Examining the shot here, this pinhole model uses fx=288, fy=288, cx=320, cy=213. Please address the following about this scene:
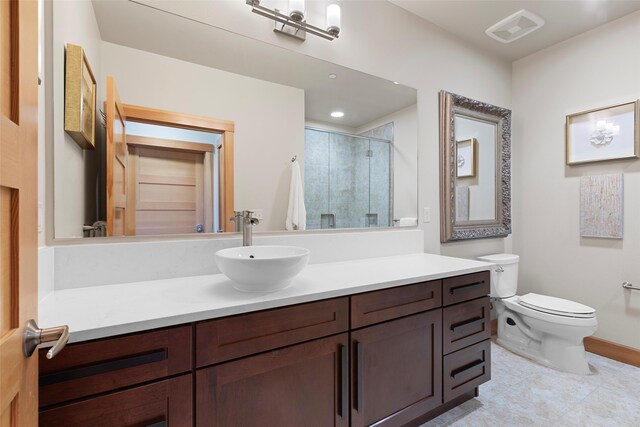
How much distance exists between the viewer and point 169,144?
1331mm

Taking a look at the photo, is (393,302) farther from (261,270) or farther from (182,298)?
(182,298)

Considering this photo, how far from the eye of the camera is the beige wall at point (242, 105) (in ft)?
4.18

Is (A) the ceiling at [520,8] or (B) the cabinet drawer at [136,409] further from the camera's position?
(A) the ceiling at [520,8]

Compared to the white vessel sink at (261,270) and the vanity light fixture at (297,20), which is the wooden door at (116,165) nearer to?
the white vessel sink at (261,270)

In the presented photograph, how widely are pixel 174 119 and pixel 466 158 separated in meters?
2.18

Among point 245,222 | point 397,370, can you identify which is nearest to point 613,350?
point 397,370

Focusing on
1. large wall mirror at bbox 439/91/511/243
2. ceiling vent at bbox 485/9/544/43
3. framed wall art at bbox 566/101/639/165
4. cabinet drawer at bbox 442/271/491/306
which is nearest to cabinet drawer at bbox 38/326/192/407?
cabinet drawer at bbox 442/271/491/306

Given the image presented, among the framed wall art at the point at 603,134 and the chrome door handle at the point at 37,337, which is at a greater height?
the framed wall art at the point at 603,134

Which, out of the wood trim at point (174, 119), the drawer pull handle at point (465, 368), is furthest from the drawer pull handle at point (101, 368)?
the drawer pull handle at point (465, 368)

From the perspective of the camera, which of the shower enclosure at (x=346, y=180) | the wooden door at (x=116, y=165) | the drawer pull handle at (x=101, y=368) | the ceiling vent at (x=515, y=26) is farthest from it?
the ceiling vent at (x=515, y=26)

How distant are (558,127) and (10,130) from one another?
3.31 meters

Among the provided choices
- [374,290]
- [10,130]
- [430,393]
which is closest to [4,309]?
[10,130]

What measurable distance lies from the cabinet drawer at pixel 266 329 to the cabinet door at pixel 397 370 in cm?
15

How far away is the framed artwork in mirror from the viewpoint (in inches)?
92.7
